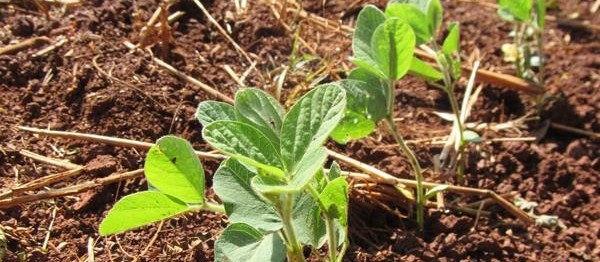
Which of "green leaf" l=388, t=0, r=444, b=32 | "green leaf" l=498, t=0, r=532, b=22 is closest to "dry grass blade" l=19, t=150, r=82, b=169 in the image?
"green leaf" l=388, t=0, r=444, b=32

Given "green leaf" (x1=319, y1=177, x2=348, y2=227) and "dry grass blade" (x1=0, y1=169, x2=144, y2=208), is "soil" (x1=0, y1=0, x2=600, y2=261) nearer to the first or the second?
"dry grass blade" (x1=0, y1=169, x2=144, y2=208)

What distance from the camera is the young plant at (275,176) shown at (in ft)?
3.58

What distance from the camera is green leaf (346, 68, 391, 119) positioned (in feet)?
4.89

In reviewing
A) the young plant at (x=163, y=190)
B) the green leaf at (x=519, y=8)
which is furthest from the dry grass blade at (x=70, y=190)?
the green leaf at (x=519, y=8)

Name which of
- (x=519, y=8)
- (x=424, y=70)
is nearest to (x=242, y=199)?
(x=424, y=70)

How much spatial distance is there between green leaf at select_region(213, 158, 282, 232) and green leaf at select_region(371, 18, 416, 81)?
1.20 feet

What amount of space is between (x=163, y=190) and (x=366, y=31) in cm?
55

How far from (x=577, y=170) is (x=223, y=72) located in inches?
36.3

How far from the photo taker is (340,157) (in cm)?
168

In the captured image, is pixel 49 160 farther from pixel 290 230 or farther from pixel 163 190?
pixel 290 230

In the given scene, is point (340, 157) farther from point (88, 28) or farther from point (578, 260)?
point (88, 28)

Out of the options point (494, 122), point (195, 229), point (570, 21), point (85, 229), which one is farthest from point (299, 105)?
point (570, 21)

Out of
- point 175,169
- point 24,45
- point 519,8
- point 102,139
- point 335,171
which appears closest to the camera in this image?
point 175,169

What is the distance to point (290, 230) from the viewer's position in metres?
1.18
